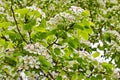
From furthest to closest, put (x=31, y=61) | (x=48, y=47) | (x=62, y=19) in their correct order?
(x=48, y=47) → (x=62, y=19) → (x=31, y=61)

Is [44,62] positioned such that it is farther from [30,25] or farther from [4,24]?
[4,24]

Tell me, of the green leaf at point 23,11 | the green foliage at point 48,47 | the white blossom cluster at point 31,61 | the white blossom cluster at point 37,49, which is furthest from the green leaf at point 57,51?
the green leaf at point 23,11

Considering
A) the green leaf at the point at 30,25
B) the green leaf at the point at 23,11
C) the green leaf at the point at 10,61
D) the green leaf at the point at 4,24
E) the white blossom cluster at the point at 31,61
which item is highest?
the green leaf at the point at 23,11

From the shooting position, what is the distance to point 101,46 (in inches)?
231

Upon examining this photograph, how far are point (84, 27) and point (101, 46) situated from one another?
→ 2.73 metres

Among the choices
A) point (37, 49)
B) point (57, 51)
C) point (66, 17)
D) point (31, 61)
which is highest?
point (66, 17)

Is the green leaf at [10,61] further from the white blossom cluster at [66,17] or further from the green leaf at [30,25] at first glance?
the white blossom cluster at [66,17]

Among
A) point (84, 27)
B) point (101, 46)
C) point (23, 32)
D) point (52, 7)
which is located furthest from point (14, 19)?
point (52, 7)

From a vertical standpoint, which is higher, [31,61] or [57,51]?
[57,51]

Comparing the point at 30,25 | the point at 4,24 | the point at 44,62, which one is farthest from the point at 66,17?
the point at 4,24

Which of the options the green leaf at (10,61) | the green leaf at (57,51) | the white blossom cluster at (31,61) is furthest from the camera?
the green leaf at (57,51)

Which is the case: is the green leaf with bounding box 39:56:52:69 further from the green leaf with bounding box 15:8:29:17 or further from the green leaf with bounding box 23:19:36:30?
the green leaf with bounding box 15:8:29:17

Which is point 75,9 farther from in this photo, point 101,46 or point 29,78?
point 101,46

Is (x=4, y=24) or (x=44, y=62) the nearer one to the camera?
(x=44, y=62)
